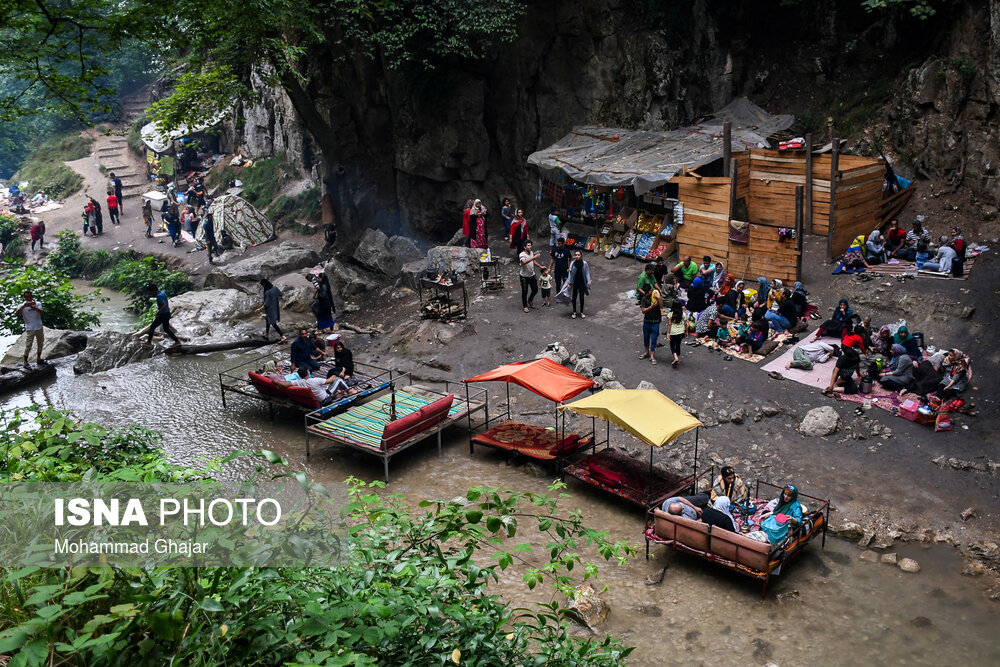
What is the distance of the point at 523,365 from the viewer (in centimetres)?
1275

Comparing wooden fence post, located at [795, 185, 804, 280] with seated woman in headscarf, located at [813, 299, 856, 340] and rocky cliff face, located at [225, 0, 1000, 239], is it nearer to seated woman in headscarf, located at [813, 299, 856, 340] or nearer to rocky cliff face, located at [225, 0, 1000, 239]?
seated woman in headscarf, located at [813, 299, 856, 340]

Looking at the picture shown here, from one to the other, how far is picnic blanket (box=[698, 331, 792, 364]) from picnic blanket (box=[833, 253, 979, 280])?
3105 millimetres

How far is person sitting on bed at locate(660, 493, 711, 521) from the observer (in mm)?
10031

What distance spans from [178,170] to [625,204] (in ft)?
86.3

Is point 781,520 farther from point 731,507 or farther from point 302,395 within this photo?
point 302,395

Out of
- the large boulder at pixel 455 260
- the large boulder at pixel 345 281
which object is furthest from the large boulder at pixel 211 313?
the large boulder at pixel 455 260

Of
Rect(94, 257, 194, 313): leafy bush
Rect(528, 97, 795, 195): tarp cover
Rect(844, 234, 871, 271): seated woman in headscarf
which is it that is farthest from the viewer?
Rect(94, 257, 194, 313): leafy bush

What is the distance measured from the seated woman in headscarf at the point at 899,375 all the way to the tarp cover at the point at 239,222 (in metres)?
24.0

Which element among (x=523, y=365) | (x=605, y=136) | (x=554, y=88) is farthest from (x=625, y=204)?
A: (x=523, y=365)

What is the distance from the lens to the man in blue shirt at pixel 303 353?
14.2 m

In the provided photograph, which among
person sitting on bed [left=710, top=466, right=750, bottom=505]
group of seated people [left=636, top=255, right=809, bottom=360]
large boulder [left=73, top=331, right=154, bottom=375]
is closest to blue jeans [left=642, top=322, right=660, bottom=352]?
group of seated people [left=636, top=255, right=809, bottom=360]

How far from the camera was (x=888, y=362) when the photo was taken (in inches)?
539

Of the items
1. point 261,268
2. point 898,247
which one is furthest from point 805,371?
point 261,268

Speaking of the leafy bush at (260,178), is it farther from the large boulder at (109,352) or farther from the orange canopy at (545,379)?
the orange canopy at (545,379)
